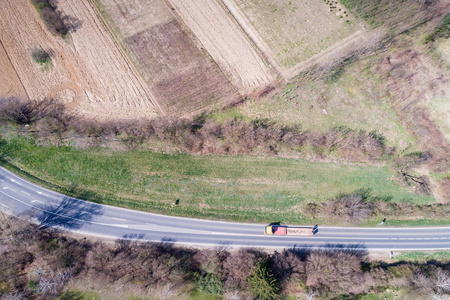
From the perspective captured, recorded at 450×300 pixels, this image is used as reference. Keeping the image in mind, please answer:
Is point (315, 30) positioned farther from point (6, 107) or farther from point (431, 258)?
point (6, 107)

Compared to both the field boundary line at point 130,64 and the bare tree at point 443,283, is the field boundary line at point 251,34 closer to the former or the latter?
the field boundary line at point 130,64

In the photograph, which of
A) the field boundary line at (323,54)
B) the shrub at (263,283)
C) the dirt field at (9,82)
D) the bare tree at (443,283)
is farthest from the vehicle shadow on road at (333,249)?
the dirt field at (9,82)

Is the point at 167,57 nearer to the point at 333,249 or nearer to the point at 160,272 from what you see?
the point at 160,272

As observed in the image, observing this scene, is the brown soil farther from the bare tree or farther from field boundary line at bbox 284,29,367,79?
the bare tree

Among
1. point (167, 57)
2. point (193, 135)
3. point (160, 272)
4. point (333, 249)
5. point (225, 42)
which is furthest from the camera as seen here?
point (225, 42)

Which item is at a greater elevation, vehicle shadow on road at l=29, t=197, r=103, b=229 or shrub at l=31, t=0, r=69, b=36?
Result: shrub at l=31, t=0, r=69, b=36

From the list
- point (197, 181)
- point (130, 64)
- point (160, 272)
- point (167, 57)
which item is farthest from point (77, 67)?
point (160, 272)

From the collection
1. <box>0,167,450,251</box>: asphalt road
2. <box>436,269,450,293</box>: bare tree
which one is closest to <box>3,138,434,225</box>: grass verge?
<box>0,167,450,251</box>: asphalt road
